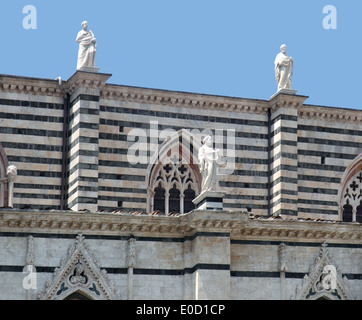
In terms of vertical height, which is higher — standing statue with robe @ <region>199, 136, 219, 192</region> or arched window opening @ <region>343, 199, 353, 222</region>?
arched window opening @ <region>343, 199, 353, 222</region>

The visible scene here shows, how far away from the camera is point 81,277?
31.5m

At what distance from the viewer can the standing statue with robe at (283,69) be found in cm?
4106

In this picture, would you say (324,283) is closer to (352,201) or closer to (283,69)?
(352,201)

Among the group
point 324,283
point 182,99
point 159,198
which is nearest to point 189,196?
point 159,198

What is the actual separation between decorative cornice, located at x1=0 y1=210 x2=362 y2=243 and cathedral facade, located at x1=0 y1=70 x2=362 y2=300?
0.10ft

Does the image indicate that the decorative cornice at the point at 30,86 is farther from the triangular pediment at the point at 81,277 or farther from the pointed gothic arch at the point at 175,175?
the triangular pediment at the point at 81,277

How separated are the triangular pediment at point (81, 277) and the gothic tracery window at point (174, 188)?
7925 mm

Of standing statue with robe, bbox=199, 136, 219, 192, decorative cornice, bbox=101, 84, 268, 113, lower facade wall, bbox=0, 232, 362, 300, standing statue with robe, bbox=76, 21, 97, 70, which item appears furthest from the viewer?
decorative cornice, bbox=101, 84, 268, 113

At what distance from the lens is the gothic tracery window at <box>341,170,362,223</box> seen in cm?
4131

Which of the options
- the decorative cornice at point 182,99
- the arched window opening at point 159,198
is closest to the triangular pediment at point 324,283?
the arched window opening at point 159,198

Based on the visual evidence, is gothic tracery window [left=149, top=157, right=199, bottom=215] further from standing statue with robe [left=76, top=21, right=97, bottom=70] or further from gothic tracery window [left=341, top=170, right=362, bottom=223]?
gothic tracery window [left=341, top=170, right=362, bottom=223]

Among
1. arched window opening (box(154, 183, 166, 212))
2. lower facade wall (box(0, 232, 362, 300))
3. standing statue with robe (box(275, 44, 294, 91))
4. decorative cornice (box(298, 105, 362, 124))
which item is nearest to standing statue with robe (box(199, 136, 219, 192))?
lower facade wall (box(0, 232, 362, 300))

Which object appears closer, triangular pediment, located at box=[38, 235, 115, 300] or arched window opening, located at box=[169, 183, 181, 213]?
triangular pediment, located at box=[38, 235, 115, 300]

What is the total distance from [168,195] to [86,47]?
5241 millimetres
